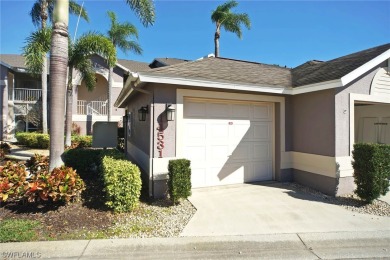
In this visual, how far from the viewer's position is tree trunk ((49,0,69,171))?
599 centimetres

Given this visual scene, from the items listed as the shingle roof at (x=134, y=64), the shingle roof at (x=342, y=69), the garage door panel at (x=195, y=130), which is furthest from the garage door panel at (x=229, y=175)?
the shingle roof at (x=134, y=64)

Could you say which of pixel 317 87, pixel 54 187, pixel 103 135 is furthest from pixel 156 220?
pixel 103 135

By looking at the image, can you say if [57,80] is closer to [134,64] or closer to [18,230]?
[18,230]

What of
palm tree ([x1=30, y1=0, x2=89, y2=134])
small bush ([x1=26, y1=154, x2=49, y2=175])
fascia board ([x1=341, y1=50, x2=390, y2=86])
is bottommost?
small bush ([x1=26, y1=154, x2=49, y2=175])

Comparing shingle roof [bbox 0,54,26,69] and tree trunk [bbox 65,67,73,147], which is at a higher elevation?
shingle roof [bbox 0,54,26,69]

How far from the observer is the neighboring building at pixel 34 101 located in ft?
70.4

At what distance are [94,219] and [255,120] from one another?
5374 millimetres

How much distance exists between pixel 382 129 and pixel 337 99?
5184mm

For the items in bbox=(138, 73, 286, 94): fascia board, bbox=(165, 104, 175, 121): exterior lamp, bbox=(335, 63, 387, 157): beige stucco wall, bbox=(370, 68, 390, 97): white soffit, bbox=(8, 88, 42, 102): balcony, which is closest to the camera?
bbox=(138, 73, 286, 94): fascia board

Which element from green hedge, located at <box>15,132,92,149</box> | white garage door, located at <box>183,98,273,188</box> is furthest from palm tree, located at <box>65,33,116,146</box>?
white garage door, located at <box>183,98,273,188</box>

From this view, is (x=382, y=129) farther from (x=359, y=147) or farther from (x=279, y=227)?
(x=279, y=227)

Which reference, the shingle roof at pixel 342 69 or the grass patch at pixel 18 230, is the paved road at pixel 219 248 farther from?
the shingle roof at pixel 342 69

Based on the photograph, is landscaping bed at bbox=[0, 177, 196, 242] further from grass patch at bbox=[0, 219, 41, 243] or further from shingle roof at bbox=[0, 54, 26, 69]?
shingle roof at bbox=[0, 54, 26, 69]

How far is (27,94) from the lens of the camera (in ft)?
74.3
